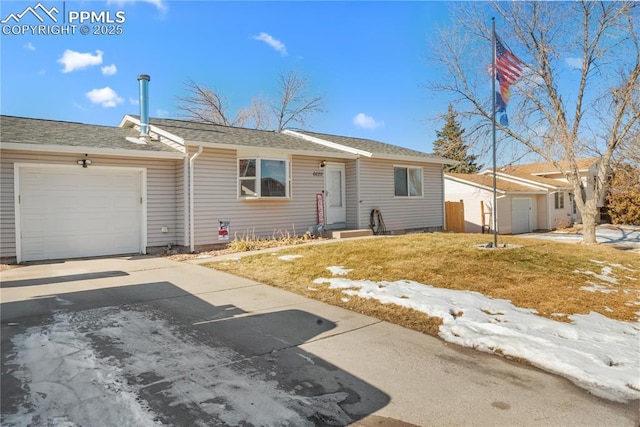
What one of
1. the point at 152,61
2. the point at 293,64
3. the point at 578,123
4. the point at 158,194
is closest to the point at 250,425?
the point at 158,194

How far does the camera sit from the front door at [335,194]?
13.8 metres

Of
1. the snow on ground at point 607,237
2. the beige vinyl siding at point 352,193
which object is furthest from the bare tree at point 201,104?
the snow on ground at point 607,237

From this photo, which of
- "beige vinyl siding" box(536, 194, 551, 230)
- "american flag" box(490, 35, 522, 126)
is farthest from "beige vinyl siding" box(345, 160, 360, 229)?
"beige vinyl siding" box(536, 194, 551, 230)

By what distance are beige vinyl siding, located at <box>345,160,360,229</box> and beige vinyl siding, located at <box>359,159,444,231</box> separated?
20cm

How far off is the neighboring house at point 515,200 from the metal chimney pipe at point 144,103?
1766cm

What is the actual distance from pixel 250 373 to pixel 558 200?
2823 centimetres

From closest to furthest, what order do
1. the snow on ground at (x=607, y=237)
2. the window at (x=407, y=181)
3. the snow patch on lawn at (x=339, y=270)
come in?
the snow patch on lawn at (x=339, y=270), the window at (x=407, y=181), the snow on ground at (x=607, y=237)

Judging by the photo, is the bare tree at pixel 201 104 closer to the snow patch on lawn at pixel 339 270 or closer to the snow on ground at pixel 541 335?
the snow patch on lawn at pixel 339 270

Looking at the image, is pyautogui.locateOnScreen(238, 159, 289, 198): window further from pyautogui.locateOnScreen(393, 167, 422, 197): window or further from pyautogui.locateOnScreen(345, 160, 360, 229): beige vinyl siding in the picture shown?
pyautogui.locateOnScreen(393, 167, 422, 197): window

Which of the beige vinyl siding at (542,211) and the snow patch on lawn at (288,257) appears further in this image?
the beige vinyl siding at (542,211)

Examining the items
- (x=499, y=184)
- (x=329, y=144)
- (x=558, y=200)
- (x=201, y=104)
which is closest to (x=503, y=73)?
(x=329, y=144)

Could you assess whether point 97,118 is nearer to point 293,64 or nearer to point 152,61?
point 152,61

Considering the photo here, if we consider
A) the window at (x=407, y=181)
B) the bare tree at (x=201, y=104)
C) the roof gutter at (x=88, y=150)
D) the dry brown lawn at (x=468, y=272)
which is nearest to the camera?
the dry brown lawn at (x=468, y=272)

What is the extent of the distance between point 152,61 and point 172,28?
2130 mm
